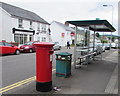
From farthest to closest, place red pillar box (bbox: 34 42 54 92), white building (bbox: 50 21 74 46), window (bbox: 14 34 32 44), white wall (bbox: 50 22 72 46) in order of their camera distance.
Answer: white wall (bbox: 50 22 72 46) < white building (bbox: 50 21 74 46) < window (bbox: 14 34 32 44) < red pillar box (bbox: 34 42 54 92)

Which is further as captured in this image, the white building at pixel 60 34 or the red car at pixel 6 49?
the white building at pixel 60 34

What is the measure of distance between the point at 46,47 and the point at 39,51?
0.87 feet

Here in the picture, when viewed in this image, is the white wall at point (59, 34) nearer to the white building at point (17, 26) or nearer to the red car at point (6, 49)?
the white building at point (17, 26)

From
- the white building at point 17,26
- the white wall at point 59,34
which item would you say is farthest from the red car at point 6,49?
the white wall at point 59,34

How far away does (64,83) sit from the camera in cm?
550

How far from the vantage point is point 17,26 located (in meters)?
26.3

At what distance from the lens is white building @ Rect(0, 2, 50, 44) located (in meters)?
24.6

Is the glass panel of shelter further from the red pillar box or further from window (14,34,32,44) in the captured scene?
window (14,34,32,44)

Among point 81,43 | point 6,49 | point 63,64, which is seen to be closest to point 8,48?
point 6,49

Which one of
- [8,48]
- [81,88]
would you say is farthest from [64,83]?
[8,48]

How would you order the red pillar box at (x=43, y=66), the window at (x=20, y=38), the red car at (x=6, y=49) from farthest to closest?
the window at (x=20, y=38) < the red car at (x=6, y=49) < the red pillar box at (x=43, y=66)

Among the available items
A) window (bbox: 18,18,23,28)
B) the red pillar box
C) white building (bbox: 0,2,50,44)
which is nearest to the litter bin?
the red pillar box

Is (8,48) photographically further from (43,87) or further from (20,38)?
(20,38)

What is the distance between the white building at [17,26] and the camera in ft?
80.7
